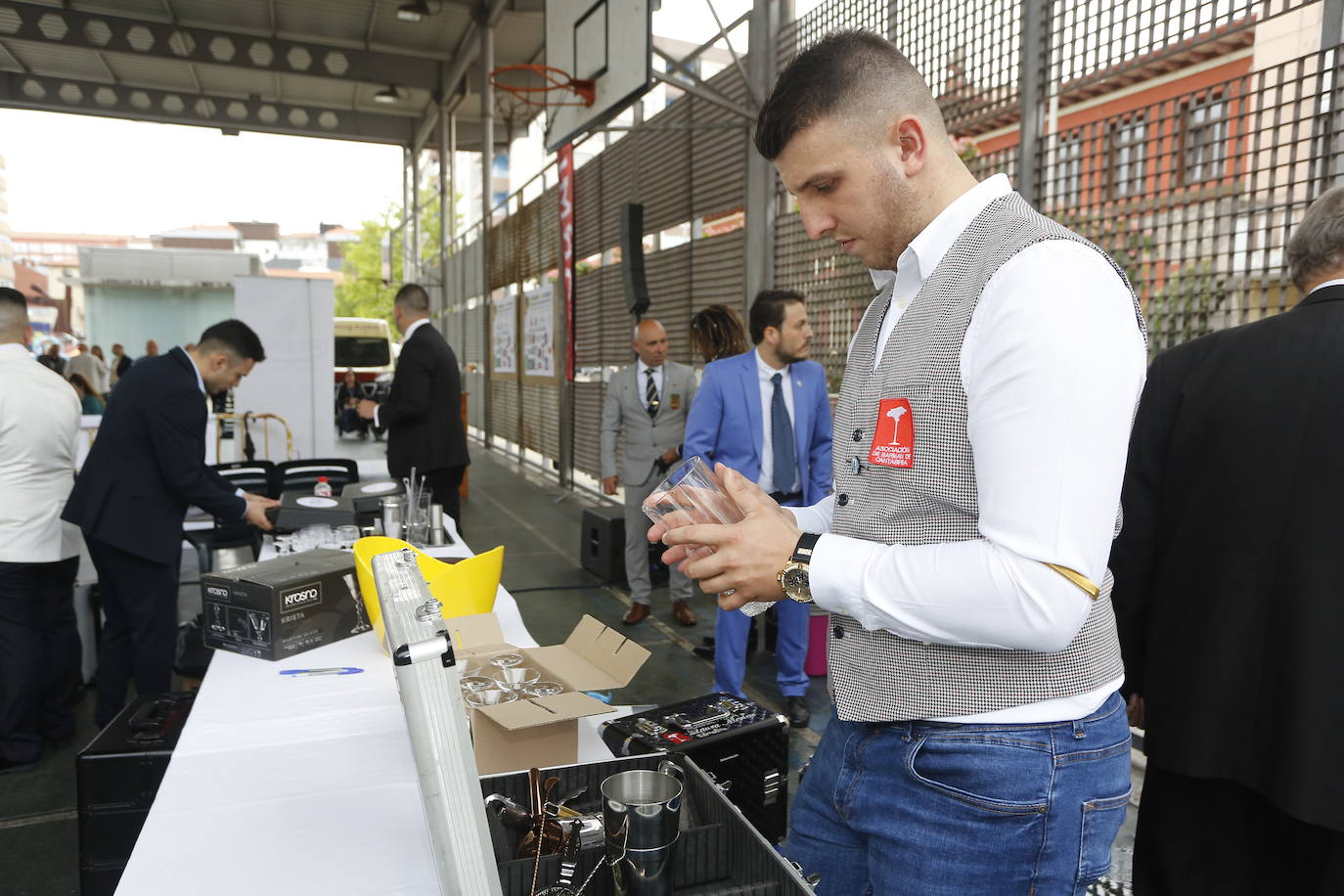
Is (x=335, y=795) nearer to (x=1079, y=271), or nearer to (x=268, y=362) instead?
(x=1079, y=271)

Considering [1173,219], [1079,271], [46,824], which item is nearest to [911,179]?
[1079,271]

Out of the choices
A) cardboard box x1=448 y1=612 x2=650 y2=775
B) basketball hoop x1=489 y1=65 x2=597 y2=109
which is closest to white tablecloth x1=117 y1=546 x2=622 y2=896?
cardboard box x1=448 y1=612 x2=650 y2=775

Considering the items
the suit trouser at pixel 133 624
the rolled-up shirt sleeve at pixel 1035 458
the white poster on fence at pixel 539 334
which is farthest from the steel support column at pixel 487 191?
the rolled-up shirt sleeve at pixel 1035 458

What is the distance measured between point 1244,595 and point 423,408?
4.27m

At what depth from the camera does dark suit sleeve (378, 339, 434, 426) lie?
5000 mm

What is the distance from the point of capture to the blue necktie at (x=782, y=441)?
3.50m

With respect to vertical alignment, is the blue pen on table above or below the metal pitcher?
below

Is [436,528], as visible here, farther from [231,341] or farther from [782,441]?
[782,441]

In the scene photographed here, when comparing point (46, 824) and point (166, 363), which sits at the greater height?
point (166, 363)

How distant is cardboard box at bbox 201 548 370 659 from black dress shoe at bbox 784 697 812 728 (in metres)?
1.87

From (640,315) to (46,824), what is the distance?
4.81 m

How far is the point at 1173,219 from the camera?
310 cm

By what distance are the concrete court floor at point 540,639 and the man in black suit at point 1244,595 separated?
904 millimetres

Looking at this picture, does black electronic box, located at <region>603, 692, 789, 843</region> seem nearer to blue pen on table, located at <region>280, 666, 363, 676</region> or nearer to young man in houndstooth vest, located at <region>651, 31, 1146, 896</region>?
blue pen on table, located at <region>280, 666, 363, 676</region>
